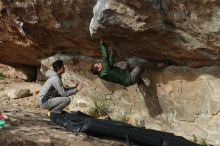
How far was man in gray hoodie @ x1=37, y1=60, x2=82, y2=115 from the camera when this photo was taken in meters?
8.63

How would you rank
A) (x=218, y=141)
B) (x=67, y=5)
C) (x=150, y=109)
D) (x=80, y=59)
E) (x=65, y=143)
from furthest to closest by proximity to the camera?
1. (x=80, y=59)
2. (x=150, y=109)
3. (x=67, y=5)
4. (x=218, y=141)
5. (x=65, y=143)

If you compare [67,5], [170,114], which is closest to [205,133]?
[170,114]

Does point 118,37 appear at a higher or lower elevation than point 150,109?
higher

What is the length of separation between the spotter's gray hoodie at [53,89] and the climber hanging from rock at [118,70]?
62cm

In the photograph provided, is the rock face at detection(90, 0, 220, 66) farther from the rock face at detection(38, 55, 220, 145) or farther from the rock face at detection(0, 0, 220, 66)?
the rock face at detection(38, 55, 220, 145)

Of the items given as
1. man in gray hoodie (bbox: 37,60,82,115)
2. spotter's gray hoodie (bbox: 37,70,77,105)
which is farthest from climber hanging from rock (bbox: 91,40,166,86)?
spotter's gray hoodie (bbox: 37,70,77,105)

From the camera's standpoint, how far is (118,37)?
8727 millimetres

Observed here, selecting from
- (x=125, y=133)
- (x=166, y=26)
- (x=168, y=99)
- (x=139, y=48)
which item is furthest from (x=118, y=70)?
(x=125, y=133)

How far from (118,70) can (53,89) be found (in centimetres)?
127

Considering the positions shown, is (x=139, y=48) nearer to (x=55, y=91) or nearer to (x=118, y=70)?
(x=118, y=70)

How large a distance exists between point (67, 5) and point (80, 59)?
216 centimetres

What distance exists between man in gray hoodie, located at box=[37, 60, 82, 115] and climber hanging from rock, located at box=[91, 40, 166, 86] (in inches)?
20.3

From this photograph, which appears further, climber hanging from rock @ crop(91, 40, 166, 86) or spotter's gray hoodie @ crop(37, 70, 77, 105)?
climber hanging from rock @ crop(91, 40, 166, 86)

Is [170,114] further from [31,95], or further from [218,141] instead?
[31,95]
